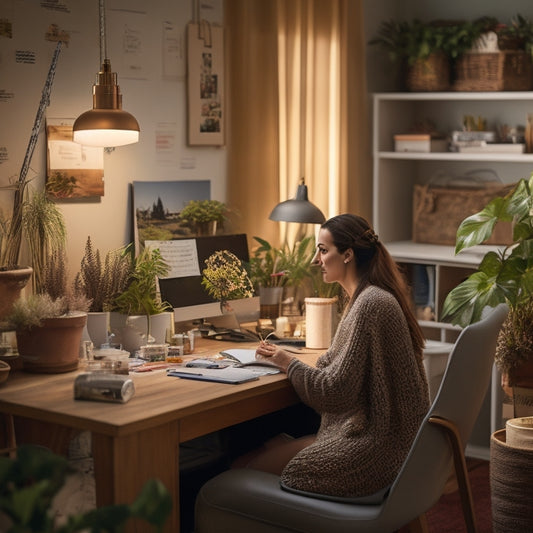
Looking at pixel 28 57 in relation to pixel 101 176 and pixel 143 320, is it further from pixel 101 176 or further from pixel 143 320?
pixel 143 320

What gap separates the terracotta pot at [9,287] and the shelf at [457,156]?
214 centimetres

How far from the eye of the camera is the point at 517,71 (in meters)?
4.41

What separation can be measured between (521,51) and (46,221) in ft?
7.69

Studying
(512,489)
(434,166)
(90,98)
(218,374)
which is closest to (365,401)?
(218,374)

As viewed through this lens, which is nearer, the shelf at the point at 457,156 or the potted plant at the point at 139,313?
the potted plant at the point at 139,313

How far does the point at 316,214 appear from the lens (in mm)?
3762

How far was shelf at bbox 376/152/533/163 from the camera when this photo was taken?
14.2ft

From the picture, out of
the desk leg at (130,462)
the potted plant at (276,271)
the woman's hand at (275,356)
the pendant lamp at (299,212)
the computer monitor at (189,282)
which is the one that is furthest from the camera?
the potted plant at (276,271)

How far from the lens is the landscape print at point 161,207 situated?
143 inches

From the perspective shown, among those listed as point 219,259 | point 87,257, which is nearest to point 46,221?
point 87,257

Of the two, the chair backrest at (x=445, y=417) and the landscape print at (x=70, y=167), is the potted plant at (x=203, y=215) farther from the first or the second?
the chair backrest at (x=445, y=417)

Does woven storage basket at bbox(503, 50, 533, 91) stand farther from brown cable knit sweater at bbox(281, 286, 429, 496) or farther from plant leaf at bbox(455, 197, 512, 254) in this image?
brown cable knit sweater at bbox(281, 286, 429, 496)

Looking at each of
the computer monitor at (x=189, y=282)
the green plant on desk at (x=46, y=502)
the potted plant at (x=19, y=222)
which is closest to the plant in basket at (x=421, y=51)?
the computer monitor at (x=189, y=282)

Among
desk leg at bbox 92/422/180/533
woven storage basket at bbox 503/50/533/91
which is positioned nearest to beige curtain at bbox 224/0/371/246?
woven storage basket at bbox 503/50/533/91
